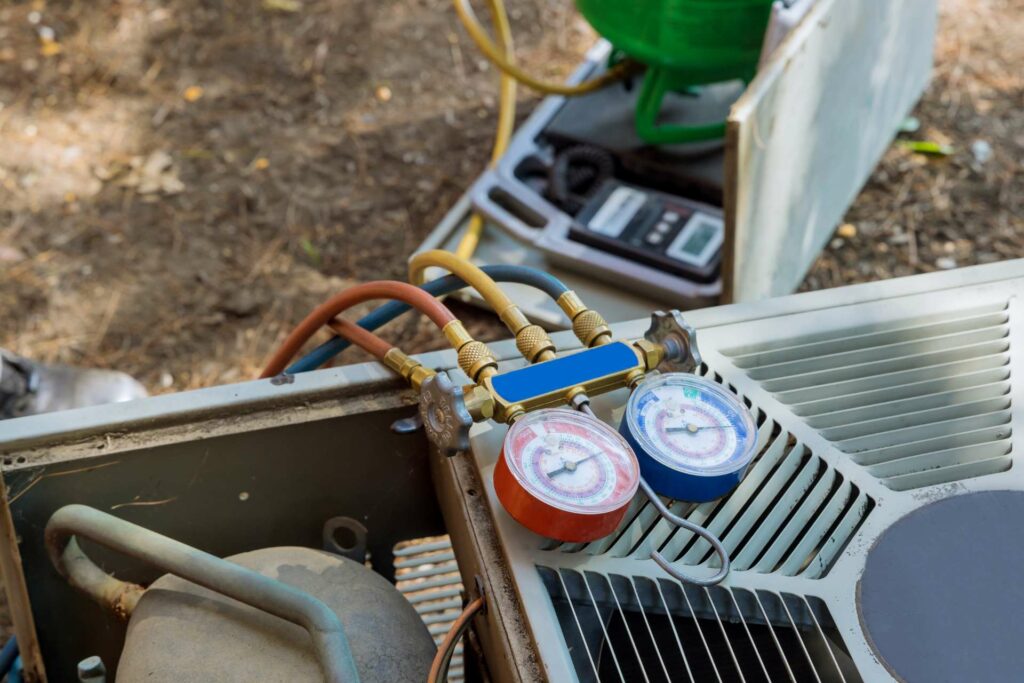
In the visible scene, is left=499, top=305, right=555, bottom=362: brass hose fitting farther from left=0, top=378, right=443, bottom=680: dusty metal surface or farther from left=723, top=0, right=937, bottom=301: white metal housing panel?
left=723, top=0, right=937, bottom=301: white metal housing panel

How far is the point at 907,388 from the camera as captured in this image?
3.48 feet

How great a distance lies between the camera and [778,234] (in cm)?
187

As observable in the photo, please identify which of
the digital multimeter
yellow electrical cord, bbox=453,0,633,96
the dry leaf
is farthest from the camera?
the dry leaf

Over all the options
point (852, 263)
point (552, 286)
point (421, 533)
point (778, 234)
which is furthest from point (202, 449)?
point (852, 263)

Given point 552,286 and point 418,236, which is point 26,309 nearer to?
point 418,236

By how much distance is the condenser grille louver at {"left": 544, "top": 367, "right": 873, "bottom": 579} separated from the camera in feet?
3.05

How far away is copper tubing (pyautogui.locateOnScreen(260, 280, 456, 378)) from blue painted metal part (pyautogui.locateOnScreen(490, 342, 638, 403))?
0.10 m

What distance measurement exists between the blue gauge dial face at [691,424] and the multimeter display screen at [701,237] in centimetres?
110

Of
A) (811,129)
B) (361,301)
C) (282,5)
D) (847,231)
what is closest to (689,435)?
(361,301)

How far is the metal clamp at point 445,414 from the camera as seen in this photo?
94cm

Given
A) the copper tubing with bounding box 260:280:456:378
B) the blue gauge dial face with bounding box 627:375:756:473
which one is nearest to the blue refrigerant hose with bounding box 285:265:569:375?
the copper tubing with bounding box 260:280:456:378

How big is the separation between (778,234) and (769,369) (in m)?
0.83

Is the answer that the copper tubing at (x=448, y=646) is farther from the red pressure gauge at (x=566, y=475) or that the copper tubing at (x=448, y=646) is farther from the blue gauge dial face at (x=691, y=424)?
the blue gauge dial face at (x=691, y=424)

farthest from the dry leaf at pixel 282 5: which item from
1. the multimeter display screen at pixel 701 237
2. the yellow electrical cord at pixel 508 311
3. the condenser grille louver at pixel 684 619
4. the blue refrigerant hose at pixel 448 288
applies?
the condenser grille louver at pixel 684 619
